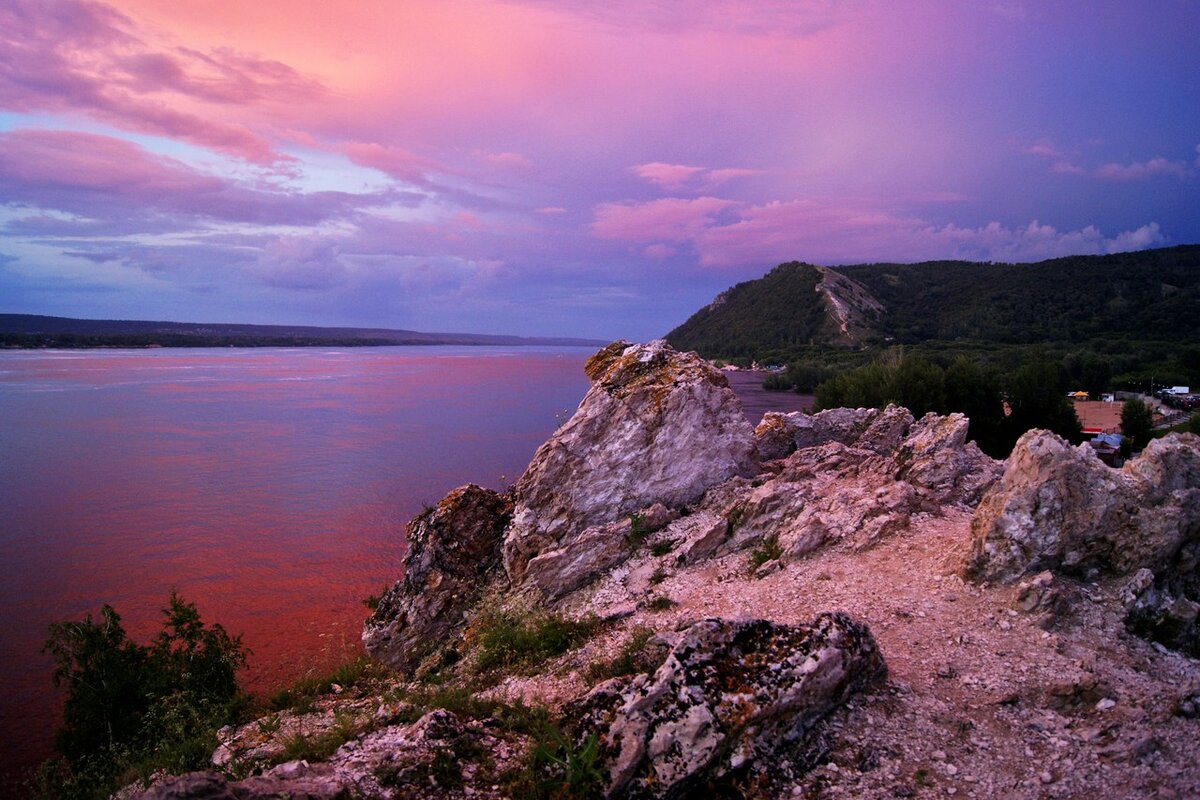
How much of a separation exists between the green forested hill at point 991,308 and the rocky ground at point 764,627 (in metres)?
89.4

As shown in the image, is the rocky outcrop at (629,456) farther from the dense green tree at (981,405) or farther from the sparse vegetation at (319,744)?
the dense green tree at (981,405)

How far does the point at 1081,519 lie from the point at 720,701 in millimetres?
6091

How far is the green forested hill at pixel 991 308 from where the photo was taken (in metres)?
94.0

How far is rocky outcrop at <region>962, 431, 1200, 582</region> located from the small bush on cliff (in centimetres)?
1068

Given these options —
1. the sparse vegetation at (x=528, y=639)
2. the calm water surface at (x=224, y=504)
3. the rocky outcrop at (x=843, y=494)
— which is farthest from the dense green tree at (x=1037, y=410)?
the sparse vegetation at (x=528, y=639)

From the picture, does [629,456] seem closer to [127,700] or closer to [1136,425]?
[127,700]

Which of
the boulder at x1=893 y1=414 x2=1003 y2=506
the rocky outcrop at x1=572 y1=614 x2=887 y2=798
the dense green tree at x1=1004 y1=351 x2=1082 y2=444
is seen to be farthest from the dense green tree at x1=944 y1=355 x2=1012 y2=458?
the rocky outcrop at x1=572 y1=614 x2=887 y2=798

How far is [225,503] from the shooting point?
1141 inches

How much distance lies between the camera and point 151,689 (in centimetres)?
1039

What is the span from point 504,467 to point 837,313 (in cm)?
9723

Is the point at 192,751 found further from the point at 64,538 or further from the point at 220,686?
the point at 64,538

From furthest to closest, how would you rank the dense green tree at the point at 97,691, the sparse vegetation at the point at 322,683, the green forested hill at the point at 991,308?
the green forested hill at the point at 991,308, the sparse vegetation at the point at 322,683, the dense green tree at the point at 97,691

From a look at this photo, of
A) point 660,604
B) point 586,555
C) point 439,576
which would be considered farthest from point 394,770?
point 439,576

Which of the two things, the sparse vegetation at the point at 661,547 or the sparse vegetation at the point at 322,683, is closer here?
the sparse vegetation at the point at 322,683
